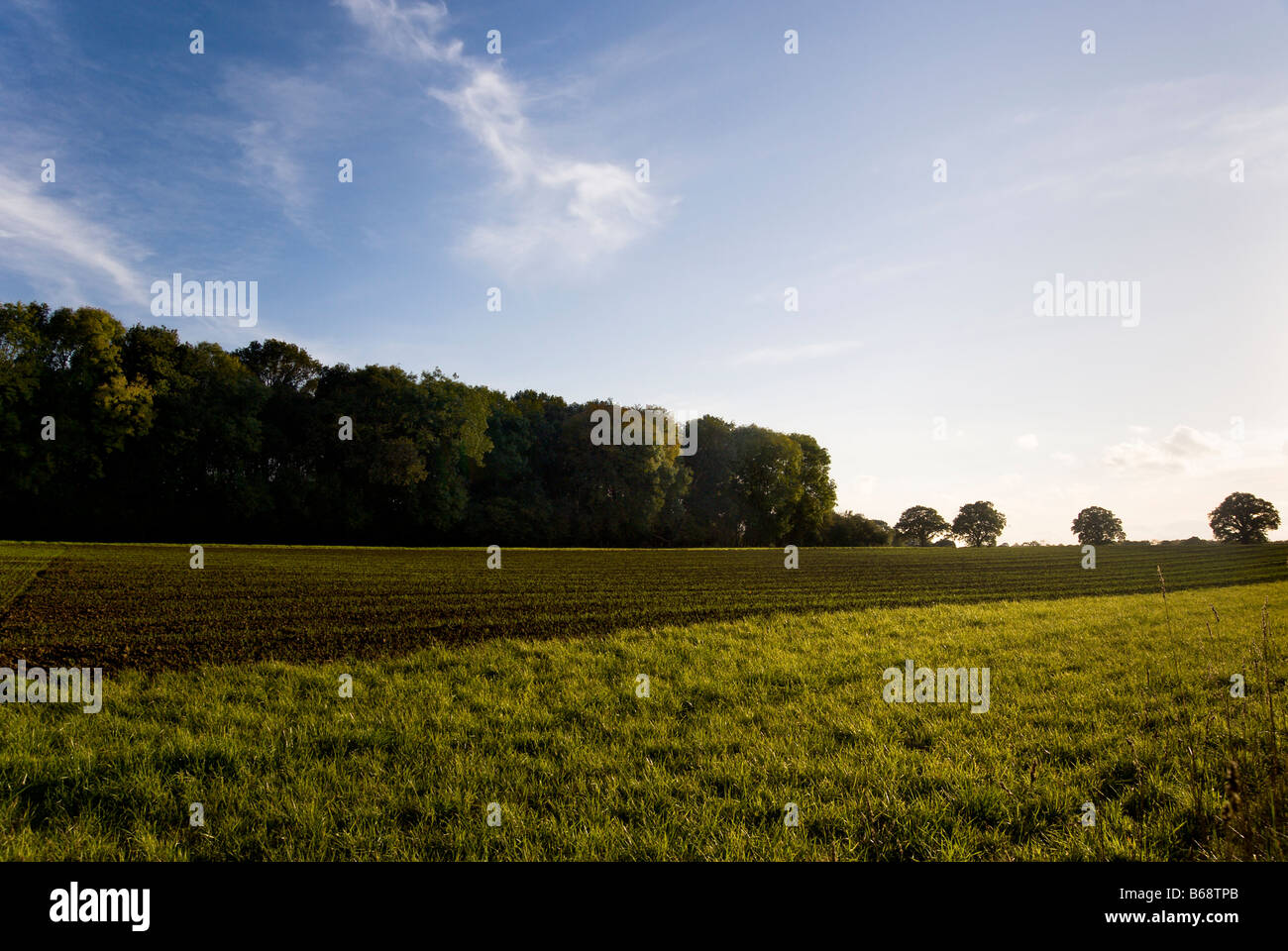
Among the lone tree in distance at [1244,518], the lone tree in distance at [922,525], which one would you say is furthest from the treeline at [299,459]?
the lone tree in distance at [922,525]

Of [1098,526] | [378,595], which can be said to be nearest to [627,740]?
[378,595]

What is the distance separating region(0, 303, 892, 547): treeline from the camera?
141ft

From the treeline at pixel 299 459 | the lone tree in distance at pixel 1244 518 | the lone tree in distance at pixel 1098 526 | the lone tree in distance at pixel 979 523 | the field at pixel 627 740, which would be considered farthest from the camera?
the lone tree in distance at pixel 979 523

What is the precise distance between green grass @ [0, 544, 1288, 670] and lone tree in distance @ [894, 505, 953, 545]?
3499 inches

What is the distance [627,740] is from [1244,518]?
8846 cm

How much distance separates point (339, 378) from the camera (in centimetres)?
5544

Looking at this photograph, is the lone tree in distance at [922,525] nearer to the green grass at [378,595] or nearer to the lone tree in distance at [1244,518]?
the lone tree in distance at [1244,518]

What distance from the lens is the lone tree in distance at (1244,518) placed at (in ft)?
214

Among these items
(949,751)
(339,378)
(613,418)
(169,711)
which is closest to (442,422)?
(339,378)

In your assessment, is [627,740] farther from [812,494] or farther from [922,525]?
[922,525]

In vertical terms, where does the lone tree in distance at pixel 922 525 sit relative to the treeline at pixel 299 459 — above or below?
below

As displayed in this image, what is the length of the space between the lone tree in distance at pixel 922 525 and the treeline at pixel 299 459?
204 ft

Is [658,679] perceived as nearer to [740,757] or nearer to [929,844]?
[740,757]
